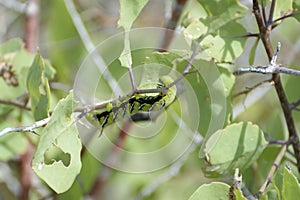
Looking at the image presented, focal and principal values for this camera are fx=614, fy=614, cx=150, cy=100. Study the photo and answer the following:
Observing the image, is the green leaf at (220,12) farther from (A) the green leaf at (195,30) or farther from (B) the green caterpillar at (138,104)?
(B) the green caterpillar at (138,104)

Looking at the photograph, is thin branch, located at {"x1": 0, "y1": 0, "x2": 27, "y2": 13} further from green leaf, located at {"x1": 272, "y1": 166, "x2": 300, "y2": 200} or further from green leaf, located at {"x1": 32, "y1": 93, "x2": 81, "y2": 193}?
green leaf, located at {"x1": 272, "y1": 166, "x2": 300, "y2": 200}

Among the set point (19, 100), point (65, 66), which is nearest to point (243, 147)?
point (19, 100)

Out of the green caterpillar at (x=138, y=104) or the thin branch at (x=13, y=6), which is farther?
the thin branch at (x=13, y=6)

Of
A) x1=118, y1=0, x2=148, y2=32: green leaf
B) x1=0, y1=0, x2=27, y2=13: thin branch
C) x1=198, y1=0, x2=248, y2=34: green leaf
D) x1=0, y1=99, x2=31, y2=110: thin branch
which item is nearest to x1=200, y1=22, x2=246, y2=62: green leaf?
x1=198, y1=0, x2=248, y2=34: green leaf

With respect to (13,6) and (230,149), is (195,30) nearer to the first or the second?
(230,149)

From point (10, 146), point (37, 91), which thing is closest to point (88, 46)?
point (10, 146)

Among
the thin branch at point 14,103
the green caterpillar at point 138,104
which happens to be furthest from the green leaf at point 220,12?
the thin branch at point 14,103
